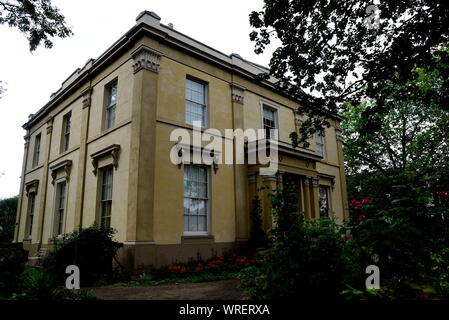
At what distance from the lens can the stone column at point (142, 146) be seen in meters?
9.52

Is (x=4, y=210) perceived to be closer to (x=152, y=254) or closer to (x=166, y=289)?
(x=152, y=254)

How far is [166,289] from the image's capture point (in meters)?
7.28

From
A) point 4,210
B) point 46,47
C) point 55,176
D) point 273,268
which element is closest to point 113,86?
point 46,47

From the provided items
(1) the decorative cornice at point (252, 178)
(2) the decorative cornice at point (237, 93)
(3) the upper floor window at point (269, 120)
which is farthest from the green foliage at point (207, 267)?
(2) the decorative cornice at point (237, 93)

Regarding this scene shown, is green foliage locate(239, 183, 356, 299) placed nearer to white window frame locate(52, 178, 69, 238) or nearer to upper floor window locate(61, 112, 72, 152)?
white window frame locate(52, 178, 69, 238)

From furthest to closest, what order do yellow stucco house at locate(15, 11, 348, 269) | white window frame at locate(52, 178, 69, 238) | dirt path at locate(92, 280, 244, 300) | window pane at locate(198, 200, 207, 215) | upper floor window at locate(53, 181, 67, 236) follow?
1. upper floor window at locate(53, 181, 67, 236)
2. white window frame at locate(52, 178, 69, 238)
3. window pane at locate(198, 200, 207, 215)
4. yellow stucco house at locate(15, 11, 348, 269)
5. dirt path at locate(92, 280, 244, 300)

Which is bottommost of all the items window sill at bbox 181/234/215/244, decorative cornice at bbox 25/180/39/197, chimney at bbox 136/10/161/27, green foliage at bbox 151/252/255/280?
green foliage at bbox 151/252/255/280

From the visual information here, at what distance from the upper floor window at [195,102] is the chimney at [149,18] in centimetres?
237

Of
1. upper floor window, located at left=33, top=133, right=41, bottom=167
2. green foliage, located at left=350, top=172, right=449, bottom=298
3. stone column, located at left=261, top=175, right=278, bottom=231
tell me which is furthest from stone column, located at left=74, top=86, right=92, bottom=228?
green foliage, located at left=350, top=172, right=449, bottom=298

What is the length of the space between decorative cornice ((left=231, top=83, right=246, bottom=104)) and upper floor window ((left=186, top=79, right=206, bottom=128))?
4.80 ft

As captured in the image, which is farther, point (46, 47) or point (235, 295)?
point (46, 47)

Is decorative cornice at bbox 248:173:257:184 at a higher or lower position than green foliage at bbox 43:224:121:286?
higher

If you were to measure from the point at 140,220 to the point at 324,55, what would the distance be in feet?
22.8

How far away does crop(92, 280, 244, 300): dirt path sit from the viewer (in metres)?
6.21
